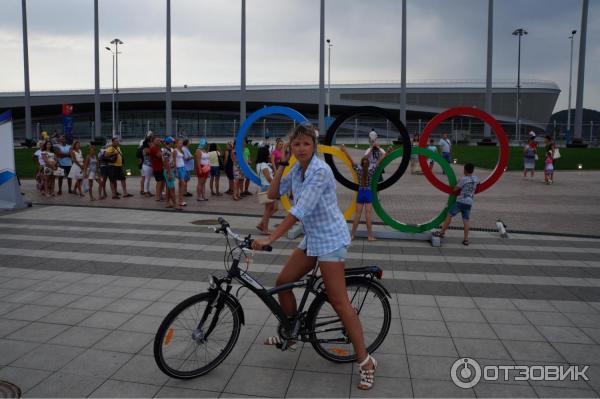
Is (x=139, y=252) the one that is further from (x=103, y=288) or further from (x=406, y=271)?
(x=406, y=271)

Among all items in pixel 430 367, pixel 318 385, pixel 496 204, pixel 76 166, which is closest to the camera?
pixel 318 385

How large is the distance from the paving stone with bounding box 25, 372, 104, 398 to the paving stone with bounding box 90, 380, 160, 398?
7cm

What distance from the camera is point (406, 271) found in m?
7.41

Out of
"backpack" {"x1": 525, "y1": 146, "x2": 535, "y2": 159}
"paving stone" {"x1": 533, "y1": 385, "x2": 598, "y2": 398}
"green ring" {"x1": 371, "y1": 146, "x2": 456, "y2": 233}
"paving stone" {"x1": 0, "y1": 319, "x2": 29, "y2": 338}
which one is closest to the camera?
"paving stone" {"x1": 533, "y1": 385, "x2": 598, "y2": 398}

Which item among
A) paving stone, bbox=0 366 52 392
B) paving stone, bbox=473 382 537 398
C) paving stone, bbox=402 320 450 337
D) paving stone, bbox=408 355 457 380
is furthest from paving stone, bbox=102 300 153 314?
paving stone, bbox=473 382 537 398

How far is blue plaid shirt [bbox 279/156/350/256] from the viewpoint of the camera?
3.86 m

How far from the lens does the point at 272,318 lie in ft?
17.9

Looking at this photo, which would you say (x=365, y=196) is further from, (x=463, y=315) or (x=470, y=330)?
(x=470, y=330)

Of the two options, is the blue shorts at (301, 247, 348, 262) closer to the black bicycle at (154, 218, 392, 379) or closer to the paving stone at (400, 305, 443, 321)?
the black bicycle at (154, 218, 392, 379)

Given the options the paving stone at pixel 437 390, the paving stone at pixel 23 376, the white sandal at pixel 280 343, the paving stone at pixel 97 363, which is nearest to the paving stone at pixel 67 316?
the paving stone at pixel 97 363

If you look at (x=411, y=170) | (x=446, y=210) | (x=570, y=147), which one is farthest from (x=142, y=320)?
(x=570, y=147)

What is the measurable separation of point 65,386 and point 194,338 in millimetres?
1030

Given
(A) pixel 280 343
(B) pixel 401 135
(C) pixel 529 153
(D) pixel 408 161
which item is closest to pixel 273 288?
(A) pixel 280 343

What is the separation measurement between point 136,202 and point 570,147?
120 ft
